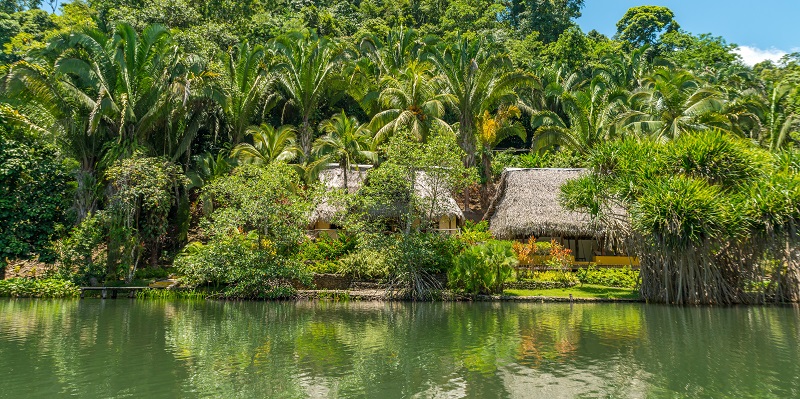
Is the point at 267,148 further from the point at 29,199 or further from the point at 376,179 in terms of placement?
the point at 29,199

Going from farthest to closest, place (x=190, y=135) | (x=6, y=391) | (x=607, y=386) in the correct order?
(x=190, y=135), (x=607, y=386), (x=6, y=391)

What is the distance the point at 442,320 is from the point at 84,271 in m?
15.1

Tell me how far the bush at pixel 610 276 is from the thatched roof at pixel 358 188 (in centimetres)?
597

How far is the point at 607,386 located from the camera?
9086 millimetres

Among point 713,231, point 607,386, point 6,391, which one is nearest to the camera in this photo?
point 6,391

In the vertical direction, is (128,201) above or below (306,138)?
below

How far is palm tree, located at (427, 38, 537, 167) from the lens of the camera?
91.6ft

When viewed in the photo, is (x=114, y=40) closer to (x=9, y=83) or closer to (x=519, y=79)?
(x=9, y=83)

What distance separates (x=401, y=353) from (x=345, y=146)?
15.8m

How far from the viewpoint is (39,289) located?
21781mm

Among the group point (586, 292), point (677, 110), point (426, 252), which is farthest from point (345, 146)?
point (677, 110)

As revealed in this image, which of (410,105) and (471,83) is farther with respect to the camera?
(471,83)

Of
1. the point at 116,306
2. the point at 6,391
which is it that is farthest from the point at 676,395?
the point at 116,306

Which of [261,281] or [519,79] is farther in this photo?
[519,79]
